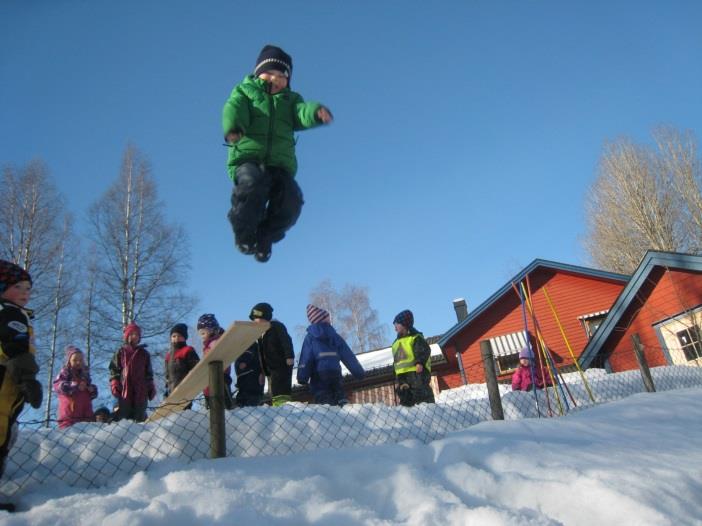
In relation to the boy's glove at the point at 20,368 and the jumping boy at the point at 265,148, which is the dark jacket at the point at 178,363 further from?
the boy's glove at the point at 20,368

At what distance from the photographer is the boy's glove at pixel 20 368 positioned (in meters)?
2.48

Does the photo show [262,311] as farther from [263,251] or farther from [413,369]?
[413,369]

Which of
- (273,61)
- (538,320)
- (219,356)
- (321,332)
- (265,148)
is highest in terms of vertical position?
(273,61)

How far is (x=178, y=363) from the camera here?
16.3 feet

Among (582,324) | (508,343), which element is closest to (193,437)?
(508,343)

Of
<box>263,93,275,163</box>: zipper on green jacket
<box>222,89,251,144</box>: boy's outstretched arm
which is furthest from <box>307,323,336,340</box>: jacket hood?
<box>222,89,251,144</box>: boy's outstretched arm

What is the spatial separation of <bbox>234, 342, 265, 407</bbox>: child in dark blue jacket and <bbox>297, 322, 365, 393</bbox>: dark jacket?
42 centimetres

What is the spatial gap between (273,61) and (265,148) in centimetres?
70

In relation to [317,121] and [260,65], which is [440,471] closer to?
[317,121]

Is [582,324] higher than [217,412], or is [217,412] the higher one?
[582,324]

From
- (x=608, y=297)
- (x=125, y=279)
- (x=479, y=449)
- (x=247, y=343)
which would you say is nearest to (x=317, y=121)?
(x=247, y=343)

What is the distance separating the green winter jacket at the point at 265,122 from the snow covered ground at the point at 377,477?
1.85 metres

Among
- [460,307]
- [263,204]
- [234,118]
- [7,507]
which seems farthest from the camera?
[460,307]

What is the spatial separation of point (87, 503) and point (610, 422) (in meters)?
3.55
